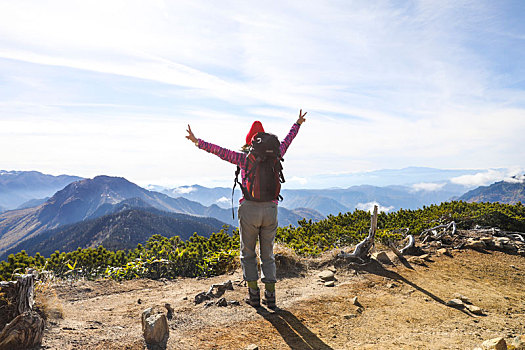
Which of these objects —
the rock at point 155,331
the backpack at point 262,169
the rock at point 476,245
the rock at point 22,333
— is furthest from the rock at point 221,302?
the rock at point 476,245

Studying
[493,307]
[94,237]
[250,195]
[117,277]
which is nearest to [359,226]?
[493,307]

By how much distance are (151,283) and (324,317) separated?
5.24m

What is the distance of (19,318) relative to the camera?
3.96m

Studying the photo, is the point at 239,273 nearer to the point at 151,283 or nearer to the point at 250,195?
the point at 151,283

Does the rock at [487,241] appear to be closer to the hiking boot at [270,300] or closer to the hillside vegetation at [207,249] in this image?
the hillside vegetation at [207,249]

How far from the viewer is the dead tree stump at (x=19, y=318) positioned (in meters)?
3.86

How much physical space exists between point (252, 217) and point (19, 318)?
3.63 m

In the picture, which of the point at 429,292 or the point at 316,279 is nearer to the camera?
the point at 429,292

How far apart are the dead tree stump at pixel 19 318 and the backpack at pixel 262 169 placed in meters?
3.62

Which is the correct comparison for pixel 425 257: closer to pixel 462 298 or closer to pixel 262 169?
pixel 462 298

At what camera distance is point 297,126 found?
6.85 meters

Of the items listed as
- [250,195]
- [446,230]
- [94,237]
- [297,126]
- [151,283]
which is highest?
[297,126]

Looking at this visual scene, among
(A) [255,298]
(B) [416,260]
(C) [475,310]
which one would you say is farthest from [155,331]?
(B) [416,260]

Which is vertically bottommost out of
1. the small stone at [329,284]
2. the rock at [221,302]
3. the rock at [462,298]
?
the rock at [462,298]
